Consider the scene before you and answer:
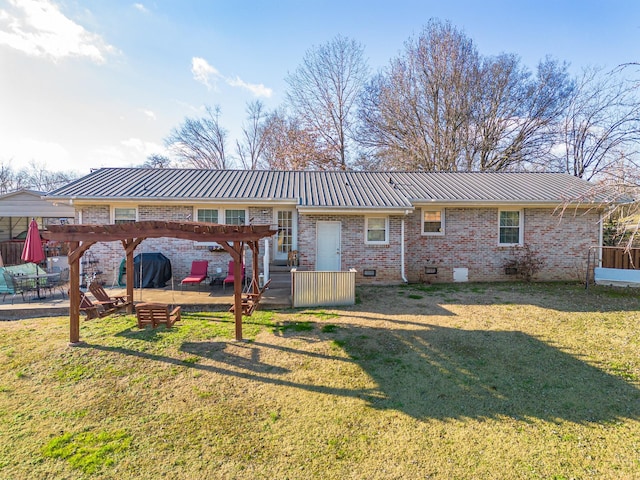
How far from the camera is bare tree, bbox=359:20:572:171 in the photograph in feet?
70.6

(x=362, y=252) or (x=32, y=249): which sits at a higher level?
(x=32, y=249)

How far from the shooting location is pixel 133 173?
544 inches

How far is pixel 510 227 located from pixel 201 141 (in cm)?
3075

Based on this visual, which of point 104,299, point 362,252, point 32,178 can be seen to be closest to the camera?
point 104,299

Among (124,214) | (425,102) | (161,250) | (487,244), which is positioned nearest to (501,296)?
(487,244)

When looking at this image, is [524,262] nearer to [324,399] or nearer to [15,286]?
[324,399]

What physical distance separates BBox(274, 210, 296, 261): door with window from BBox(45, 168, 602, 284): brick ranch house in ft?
0.13

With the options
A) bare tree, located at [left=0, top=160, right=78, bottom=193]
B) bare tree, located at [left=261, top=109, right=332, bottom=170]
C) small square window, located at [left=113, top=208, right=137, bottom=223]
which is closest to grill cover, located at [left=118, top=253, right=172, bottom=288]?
small square window, located at [left=113, top=208, right=137, bottom=223]

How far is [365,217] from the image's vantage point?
11617 mm

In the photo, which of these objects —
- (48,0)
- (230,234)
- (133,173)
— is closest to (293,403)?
(230,234)

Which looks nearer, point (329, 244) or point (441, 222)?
point (329, 244)

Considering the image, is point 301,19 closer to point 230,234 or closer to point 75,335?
point 230,234

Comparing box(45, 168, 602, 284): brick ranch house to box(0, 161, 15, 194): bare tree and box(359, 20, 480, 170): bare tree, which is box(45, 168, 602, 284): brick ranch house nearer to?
box(359, 20, 480, 170): bare tree

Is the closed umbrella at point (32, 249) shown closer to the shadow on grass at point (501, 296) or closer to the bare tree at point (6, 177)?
the shadow on grass at point (501, 296)
